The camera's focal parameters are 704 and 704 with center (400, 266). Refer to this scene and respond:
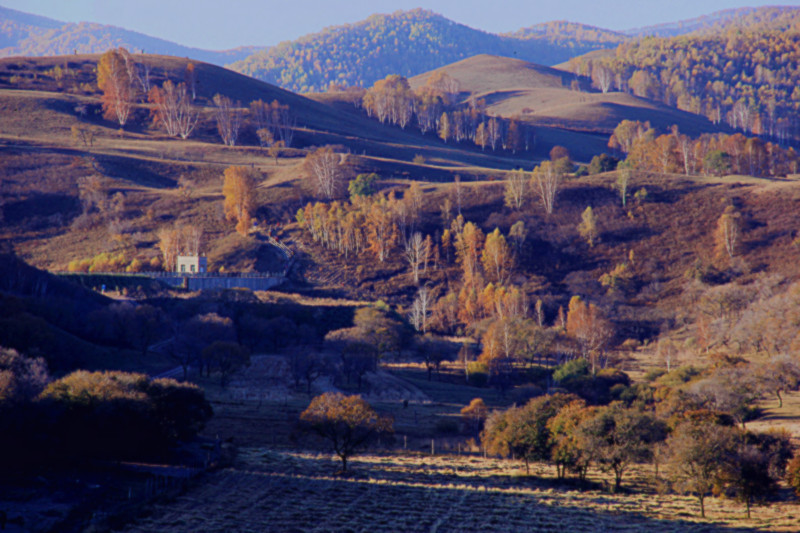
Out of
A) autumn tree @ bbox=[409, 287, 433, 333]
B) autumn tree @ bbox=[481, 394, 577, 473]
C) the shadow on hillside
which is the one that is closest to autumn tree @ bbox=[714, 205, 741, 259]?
autumn tree @ bbox=[409, 287, 433, 333]

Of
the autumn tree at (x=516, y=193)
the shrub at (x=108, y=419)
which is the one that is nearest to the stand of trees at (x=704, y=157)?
the autumn tree at (x=516, y=193)

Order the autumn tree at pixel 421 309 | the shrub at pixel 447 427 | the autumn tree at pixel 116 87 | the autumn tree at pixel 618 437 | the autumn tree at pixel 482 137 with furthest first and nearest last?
the autumn tree at pixel 482 137 → the autumn tree at pixel 116 87 → the autumn tree at pixel 421 309 → the shrub at pixel 447 427 → the autumn tree at pixel 618 437

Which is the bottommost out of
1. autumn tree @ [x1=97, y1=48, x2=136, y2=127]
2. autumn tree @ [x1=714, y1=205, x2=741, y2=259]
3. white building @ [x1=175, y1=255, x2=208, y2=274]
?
white building @ [x1=175, y1=255, x2=208, y2=274]

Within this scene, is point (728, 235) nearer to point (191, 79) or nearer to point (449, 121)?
point (449, 121)

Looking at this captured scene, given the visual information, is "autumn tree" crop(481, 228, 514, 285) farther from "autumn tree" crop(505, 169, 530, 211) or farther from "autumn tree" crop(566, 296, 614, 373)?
"autumn tree" crop(566, 296, 614, 373)

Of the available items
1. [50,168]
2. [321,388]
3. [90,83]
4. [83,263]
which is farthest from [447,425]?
[90,83]

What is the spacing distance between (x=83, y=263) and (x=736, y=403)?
257 feet

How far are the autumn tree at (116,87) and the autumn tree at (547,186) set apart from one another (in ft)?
296

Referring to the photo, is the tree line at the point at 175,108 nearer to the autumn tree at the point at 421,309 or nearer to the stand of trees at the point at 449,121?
the stand of trees at the point at 449,121

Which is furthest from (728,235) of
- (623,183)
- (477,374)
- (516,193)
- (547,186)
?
(477,374)

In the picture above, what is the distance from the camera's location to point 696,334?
270 feet

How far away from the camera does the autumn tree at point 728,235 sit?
98625 mm

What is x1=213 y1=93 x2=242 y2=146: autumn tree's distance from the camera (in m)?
152

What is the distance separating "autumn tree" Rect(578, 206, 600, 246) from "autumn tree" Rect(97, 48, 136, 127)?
10066cm
